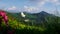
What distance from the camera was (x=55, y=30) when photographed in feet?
14.9

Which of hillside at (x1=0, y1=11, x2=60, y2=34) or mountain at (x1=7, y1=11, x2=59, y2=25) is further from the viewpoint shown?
mountain at (x1=7, y1=11, x2=59, y2=25)

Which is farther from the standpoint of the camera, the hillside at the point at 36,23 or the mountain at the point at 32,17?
the mountain at the point at 32,17

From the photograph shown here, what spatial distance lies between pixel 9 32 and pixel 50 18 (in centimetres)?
320

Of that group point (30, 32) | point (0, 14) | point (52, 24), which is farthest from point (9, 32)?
point (52, 24)

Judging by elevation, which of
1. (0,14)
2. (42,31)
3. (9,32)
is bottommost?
(42,31)

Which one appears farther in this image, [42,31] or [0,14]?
[42,31]

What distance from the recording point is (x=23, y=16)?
5.54 m

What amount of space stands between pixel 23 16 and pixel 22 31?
112cm

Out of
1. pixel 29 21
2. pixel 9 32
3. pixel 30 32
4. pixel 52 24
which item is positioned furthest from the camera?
pixel 29 21

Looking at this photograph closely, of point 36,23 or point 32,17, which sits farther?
point 32,17

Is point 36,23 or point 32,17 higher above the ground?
point 32,17

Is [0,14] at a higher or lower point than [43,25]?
higher

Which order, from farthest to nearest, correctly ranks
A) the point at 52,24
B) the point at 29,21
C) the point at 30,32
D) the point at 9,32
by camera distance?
the point at 29,21, the point at 52,24, the point at 30,32, the point at 9,32

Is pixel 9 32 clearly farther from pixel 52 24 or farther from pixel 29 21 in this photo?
pixel 29 21
